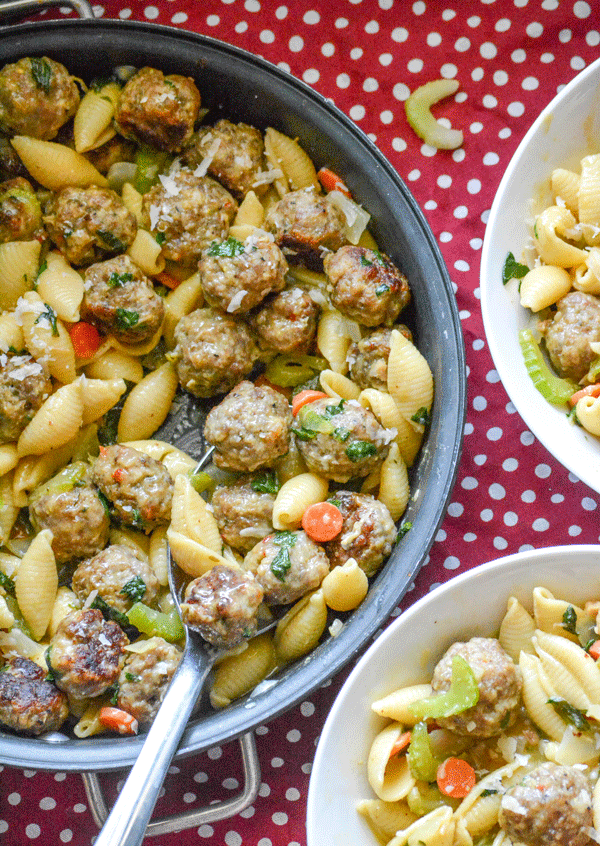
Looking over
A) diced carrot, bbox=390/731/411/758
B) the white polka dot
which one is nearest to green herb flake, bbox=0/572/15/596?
diced carrot, bbox=390/731/411/758

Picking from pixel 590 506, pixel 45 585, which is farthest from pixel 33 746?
pixel 590 506

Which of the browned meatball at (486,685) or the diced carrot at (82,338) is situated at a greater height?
the diced carrot at (82,338)

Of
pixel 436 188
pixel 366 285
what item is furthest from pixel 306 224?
Result: pixel 436 188

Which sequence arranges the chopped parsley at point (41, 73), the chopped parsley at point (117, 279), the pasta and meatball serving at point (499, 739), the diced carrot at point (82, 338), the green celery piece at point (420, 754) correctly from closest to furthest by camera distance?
the pasta and meatball serving at point (499, 739), the green celery piece at point (420, 754), the chopped parsley at point (41, 73), the chopped parsley at point (117, 279), the diced carrot at point (82, 338)

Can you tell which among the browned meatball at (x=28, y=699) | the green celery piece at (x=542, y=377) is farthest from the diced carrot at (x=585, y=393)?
the browned meatball at (x=28, y=699)

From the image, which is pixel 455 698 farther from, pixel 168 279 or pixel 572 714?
pixel 168 279

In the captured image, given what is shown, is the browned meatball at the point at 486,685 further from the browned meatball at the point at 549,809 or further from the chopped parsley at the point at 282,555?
the chopped parsley at the point at 282,555

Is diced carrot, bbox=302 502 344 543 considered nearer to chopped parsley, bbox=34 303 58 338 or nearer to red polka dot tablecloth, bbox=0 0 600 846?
red polka dot tablecloth, bbox=0 0 600 846

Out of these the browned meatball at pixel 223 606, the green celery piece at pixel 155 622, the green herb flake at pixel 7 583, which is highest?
the browned meatball at pixel 223 606
